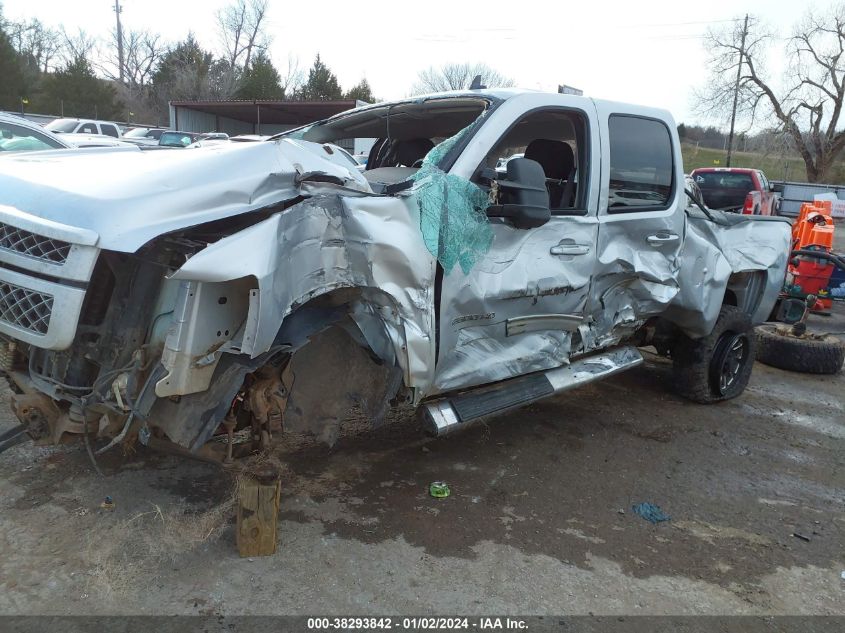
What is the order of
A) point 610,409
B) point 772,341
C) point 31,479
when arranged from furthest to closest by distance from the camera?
1. point 772,341
2. point 610,409
3. point 31,479

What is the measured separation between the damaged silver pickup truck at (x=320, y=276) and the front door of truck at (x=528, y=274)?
0.01 meters

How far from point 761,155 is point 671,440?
4038 cm

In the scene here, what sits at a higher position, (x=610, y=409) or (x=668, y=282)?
(x=668, y=282)

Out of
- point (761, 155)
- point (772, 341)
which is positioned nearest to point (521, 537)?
point (772, 341)

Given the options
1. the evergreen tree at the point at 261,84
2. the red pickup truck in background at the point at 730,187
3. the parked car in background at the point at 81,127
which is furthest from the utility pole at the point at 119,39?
the red pickup truck in background at the point at 730,187

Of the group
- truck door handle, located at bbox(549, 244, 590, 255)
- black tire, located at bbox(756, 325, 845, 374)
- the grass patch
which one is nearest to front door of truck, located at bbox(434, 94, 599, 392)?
truck door handle, located at bbox(549, 244, 590, 255)

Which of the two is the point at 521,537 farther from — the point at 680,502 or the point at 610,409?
the point at 610,409

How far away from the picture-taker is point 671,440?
457cm

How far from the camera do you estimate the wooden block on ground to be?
9.12ft

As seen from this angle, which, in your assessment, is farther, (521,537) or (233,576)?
(521,537)

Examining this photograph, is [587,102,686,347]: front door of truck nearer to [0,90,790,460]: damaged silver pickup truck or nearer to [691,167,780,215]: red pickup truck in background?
[0,90,790,460]: damaged silver pickup truck

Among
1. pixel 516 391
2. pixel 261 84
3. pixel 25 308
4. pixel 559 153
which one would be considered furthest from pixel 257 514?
pixel 261 84

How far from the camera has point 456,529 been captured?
3197 millimetres

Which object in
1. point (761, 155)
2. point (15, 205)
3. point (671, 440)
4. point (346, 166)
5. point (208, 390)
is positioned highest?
point (761, 155)
